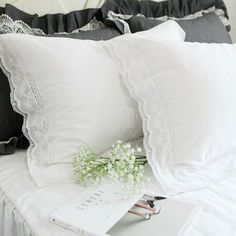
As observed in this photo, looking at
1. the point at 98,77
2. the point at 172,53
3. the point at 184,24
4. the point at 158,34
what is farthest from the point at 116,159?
the point at 184,24

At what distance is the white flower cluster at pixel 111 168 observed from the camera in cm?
84

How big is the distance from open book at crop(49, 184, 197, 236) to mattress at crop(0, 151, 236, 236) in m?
0.02

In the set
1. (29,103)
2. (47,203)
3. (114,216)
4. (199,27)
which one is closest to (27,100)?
(29,103)

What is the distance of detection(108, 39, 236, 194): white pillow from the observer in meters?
0.94

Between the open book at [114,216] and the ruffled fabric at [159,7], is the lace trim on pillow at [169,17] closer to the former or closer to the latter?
the ruffled fabric at [159,7]

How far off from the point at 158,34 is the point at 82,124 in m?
0.49

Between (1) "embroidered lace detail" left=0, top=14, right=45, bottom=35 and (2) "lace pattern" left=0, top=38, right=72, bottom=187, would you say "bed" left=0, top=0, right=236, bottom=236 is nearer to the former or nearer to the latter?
(2) "lace pattern" left=0, top=38, right=72, bottom=187

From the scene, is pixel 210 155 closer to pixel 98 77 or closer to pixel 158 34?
pixel 98 77

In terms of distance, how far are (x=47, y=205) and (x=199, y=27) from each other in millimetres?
1147

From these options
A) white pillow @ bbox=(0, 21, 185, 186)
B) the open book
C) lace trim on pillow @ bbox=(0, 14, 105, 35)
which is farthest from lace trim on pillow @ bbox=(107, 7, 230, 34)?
the open book

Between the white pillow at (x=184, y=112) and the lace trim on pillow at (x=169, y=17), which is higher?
the lace trim on pillow at (x=169, y=17)

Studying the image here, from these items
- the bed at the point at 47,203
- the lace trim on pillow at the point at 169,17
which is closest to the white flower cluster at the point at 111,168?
the bed at the point at 47,203

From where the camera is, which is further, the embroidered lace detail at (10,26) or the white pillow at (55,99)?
the embroidered lace detail at (10,26)

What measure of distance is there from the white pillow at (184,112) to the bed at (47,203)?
0.15 ft
